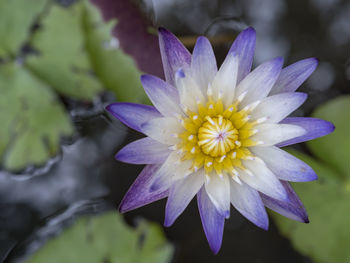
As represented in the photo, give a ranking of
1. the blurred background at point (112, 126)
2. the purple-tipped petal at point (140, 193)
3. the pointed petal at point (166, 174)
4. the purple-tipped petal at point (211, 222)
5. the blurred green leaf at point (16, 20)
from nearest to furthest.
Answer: the pointed petal at point (166, 174), the purple-tipped petal at point (211, 222), the purple-tipped petal at point (140, 193), the blurred green leaf at point (16, 20), the blurred background at point (112, 126)

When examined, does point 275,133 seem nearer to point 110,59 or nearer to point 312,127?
point 312,127

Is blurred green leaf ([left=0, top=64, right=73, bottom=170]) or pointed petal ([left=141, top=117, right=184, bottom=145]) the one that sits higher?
pointed petal ([left=141, top=117, right=184, bottom=145])

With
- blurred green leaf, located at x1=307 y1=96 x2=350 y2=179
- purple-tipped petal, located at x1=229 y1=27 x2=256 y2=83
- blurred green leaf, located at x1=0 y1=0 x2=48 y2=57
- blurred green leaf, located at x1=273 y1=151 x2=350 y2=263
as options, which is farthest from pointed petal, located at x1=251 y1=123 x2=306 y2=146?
blurred green leaf, located at x1=0 y1=0 x2=48 y2=57

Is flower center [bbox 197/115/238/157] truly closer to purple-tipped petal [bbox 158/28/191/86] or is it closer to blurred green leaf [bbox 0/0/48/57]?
purple-tipped petal [bbox 158/28/191/86]

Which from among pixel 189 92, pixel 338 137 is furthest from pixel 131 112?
pixel 338 137

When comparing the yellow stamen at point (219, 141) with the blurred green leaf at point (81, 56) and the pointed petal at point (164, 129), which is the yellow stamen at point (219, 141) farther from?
the blurred green leaf at point (81, 56)

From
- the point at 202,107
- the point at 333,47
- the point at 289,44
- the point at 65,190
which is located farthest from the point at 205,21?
the point at 65,190

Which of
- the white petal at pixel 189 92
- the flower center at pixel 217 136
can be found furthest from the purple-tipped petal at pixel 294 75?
the white petal at pixel 189 92

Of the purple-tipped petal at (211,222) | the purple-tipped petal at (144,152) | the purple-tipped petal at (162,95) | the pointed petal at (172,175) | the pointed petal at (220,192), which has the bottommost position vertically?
the purple-tipped petal at (211,222)
